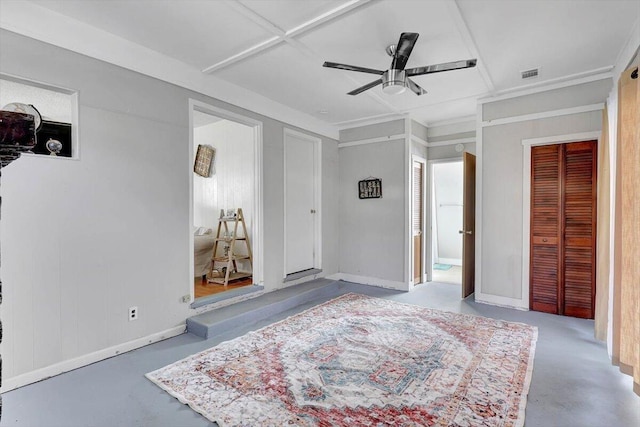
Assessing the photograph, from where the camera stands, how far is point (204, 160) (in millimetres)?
5684

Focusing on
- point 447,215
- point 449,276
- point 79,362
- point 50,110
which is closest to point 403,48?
point 50,110

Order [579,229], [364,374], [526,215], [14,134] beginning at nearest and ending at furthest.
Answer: [14,134]
[364,374]
[579,229]
[526,215]

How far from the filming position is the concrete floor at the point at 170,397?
6.74 feet

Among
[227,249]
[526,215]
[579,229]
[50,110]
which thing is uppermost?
[50,110]

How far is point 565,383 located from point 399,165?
3.47 meters

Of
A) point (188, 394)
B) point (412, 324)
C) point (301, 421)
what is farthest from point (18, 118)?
point (412, 324)

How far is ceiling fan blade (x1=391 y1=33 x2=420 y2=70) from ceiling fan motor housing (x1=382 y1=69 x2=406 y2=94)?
0.05 meters

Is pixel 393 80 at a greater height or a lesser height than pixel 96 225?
greater

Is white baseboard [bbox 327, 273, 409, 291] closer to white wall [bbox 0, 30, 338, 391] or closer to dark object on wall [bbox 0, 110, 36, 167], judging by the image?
white wall [bbox 0, 30, 338, 391]

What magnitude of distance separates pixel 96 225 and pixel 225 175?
2787 mm

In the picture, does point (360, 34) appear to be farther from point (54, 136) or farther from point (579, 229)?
point (579, 229)

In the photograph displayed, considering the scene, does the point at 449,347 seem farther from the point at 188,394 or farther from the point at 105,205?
the point at 105,205

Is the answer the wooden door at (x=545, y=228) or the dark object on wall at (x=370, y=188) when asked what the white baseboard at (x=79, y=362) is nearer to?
the dark object on wall at (x=370, y=188)

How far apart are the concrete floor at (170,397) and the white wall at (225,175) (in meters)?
2.52
